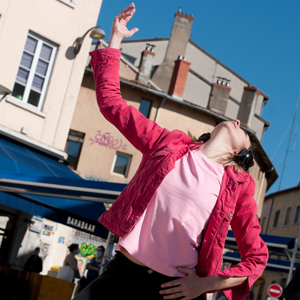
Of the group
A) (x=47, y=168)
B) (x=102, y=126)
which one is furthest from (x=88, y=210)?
(x=102, y=126)

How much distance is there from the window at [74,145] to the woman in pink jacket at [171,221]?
20.6 metres

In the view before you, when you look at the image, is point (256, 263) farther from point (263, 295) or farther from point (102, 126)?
point (263, 295)

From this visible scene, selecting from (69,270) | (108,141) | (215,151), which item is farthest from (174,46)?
(215,151)

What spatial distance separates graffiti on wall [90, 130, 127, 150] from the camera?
2262 cm

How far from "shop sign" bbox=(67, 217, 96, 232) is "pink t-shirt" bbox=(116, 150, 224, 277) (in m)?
8.01

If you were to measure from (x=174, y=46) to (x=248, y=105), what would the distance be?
6.29m

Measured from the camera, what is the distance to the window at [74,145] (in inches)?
886

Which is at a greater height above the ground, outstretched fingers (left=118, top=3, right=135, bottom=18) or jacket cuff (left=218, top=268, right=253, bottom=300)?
outstretched fingers (left=118, top=3, right=135, bottom=18)

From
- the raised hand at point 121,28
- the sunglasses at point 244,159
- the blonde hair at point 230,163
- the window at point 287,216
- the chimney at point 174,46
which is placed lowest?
the blonde hair at point 230,163

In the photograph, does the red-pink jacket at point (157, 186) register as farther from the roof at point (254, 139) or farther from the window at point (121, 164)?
the window at point (121, 164)

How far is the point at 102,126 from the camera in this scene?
74.7ft

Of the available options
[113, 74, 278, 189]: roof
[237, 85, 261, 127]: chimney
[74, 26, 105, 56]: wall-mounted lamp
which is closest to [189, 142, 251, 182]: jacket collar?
[74, 26, 105, 56]: wall-mounted lamp

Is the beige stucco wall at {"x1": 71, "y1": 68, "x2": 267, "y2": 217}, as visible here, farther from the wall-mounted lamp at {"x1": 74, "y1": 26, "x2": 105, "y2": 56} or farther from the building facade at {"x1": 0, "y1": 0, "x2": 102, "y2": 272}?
the wall-mounted lamp at {"x1": 74, "y1": 26, "x2": 105, "y2": 56}

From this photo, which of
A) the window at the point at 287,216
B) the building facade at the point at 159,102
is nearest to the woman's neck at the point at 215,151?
the building facade at the point at 159,102
